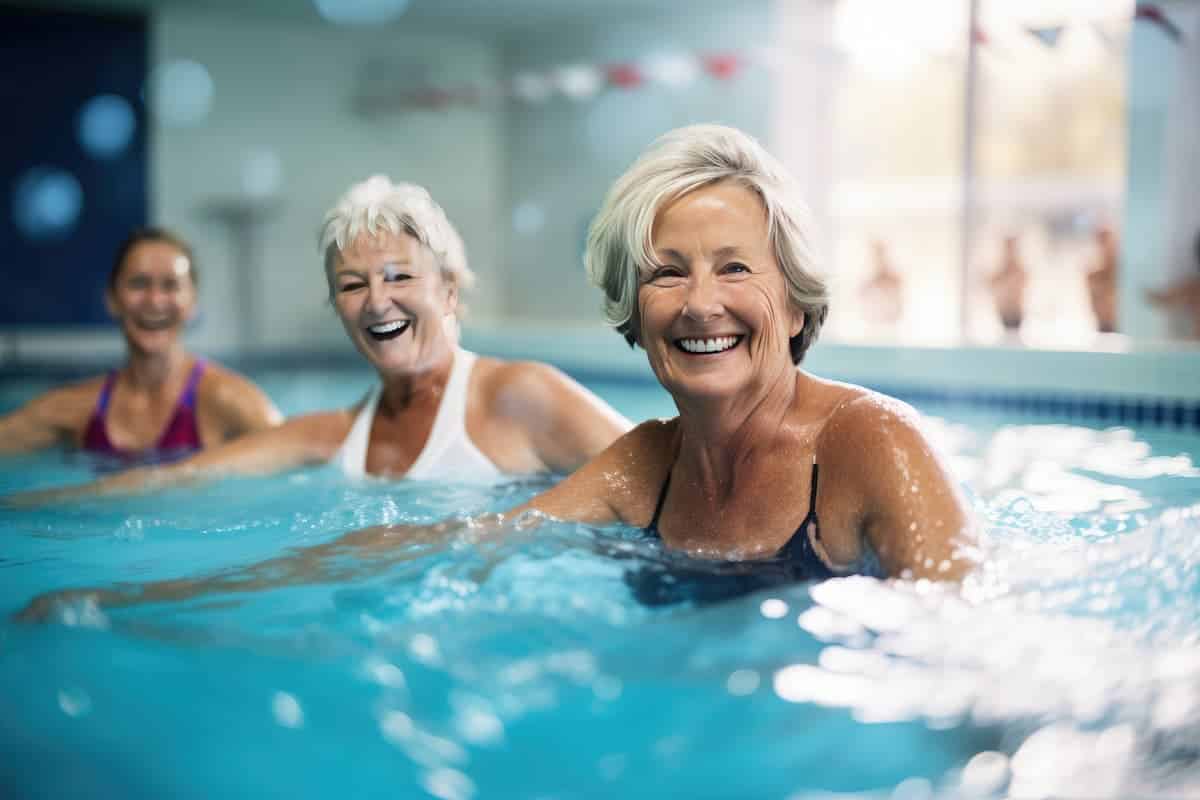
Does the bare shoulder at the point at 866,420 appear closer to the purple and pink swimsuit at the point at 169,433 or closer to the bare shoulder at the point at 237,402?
the bare shoulder at the point at 237,402

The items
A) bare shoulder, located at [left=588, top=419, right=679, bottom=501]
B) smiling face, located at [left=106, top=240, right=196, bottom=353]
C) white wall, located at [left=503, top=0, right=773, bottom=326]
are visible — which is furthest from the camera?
white wall, located at [left=503, top=0, right=773, bottom=326]

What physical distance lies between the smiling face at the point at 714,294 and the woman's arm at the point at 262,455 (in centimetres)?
194

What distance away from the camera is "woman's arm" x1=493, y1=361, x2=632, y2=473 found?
342cm

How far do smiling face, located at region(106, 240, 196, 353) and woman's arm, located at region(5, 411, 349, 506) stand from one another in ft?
3.13

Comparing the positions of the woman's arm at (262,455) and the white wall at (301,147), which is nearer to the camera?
the woman's arm at (262,455)

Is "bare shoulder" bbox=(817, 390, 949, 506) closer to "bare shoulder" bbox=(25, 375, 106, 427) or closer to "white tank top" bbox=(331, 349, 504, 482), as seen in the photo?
"white tank top" bbox=(331, 349, 504, 482)

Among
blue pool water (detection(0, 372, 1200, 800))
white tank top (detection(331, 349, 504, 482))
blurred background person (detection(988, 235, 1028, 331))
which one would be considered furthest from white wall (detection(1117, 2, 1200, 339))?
white tank top (detection(331, 349, 504, 482))

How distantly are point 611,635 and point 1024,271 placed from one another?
285 inches

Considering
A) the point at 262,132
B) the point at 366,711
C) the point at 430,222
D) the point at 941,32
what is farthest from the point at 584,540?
the point at 262,132

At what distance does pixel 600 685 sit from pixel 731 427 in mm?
619

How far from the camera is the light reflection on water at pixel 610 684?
5.10 ft

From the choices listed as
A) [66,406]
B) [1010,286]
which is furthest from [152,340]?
[1010,286]

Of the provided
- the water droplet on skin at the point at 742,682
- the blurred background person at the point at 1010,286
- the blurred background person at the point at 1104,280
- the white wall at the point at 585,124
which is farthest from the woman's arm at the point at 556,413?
the white wall at the point at 585,124

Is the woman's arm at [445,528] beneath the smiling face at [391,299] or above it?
beneath
